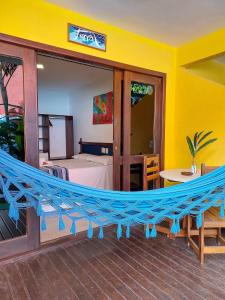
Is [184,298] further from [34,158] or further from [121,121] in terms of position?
[121,121]

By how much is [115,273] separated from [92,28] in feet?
7.73

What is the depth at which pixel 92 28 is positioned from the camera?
229 cm

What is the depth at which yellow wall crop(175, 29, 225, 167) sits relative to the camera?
2.66 meters

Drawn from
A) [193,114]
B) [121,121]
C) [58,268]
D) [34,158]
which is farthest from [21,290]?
[193,114]

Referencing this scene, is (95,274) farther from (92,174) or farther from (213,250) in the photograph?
(92,174)

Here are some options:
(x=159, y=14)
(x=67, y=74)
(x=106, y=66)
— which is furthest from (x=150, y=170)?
(x=67, y=74)

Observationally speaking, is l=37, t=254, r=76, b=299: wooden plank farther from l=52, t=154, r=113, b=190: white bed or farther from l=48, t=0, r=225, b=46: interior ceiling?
l=48, t=0, r=225, b=46: interior ceiling

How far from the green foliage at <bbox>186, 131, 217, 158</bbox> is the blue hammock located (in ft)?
3.63

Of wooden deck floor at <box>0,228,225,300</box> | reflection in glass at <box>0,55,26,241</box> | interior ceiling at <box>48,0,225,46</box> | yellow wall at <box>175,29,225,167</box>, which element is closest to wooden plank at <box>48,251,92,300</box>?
wooden deck floor at <box>0,228,225,300</box>


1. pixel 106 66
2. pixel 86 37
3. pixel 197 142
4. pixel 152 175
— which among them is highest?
pixel 86 37

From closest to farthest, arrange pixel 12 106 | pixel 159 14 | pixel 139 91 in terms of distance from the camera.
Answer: pixel 12 106, pixel 159 14, pixel 139 91

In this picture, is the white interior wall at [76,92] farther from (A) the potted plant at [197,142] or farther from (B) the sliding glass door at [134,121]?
(A) the potted plant at [197,142]

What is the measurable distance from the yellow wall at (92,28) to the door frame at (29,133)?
0.55 ft

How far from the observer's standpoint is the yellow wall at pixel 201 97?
2660 mm
